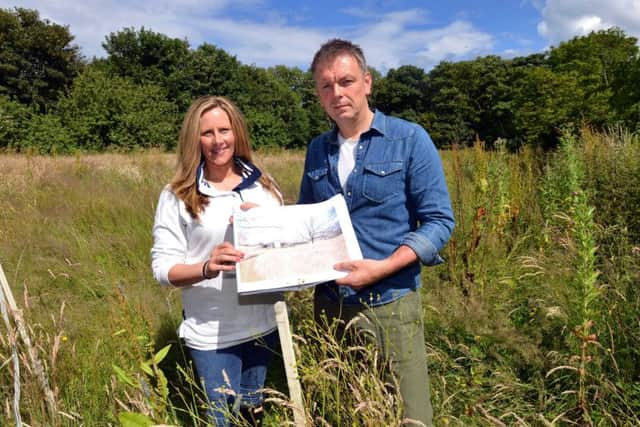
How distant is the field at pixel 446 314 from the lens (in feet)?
6.12

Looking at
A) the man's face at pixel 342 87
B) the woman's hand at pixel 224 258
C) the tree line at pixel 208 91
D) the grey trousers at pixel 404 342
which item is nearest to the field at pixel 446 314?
the grey trousers at pixel 404 342

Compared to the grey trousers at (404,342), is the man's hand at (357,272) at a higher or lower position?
higher

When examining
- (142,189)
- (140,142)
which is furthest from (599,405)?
(140,142)

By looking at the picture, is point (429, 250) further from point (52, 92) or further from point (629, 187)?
point (52, 92)

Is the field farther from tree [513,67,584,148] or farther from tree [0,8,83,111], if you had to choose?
tree [0,8,83,111]

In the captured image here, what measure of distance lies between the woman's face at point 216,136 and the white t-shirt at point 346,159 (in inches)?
22.9

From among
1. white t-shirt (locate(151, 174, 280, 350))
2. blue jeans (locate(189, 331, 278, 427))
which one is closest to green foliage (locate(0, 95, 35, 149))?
white t-shirt (locate(151, 174, 280, 350))

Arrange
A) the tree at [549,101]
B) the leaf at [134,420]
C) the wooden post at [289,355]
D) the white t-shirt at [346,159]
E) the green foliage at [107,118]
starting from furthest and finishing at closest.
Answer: the tree at [549,101] < the green foliage at [107,118] < the white t-shirt at [346,159] < the wooden post at [289,355] < the leaf at [134,420]

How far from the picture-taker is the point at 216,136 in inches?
78.3

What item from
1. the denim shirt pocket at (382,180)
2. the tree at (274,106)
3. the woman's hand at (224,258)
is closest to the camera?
the woman's hand at (224,258)

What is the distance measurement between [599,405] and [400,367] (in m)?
1.39

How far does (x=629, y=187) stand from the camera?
15.0ft

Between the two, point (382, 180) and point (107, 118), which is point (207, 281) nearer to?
point (382, 180)

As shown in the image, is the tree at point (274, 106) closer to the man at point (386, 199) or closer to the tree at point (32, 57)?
the tree at point (32, 57)
